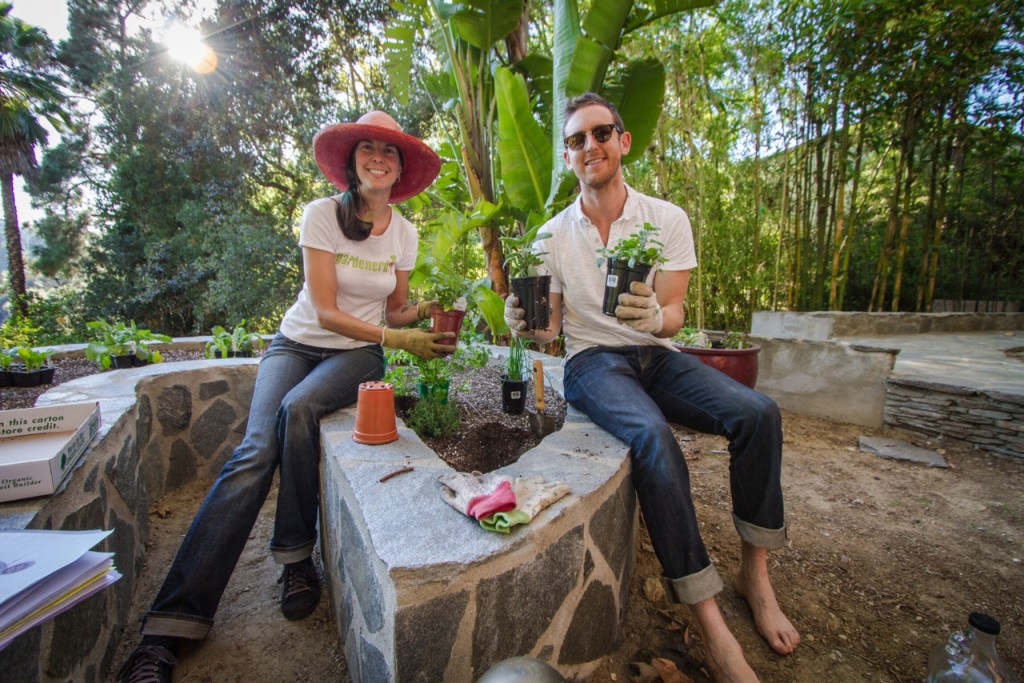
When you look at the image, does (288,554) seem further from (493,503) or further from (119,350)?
(119,350)

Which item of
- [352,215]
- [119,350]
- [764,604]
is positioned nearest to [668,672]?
[764,604]

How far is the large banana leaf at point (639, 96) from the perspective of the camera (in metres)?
2.72

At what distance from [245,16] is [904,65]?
9148 mm

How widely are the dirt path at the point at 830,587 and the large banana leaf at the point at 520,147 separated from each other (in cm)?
183

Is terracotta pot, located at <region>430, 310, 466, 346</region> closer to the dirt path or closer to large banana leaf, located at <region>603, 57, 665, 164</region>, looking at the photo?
the dirt path

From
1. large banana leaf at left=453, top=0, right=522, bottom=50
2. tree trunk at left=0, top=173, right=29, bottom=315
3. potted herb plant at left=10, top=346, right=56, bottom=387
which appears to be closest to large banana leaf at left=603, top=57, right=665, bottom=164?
large banana leaf at left=453, top=0, right=522, bottom=50

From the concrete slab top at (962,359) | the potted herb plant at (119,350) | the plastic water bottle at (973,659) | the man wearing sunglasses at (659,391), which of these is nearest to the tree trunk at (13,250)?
the potted herb plant at (119,350)

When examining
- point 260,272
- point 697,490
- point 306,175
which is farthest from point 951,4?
point 306,175

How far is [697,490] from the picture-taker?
230 centimetres

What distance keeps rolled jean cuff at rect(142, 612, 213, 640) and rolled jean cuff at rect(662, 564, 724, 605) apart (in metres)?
1.36

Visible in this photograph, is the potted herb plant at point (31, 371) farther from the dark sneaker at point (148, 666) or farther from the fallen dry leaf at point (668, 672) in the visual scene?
the fallen dry leaf at point (668, 672)

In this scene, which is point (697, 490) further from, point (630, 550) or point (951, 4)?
point (951, 4)

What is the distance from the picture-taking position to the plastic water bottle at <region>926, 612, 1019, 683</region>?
112 centimetres

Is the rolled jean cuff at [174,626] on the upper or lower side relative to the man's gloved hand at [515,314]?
lower
